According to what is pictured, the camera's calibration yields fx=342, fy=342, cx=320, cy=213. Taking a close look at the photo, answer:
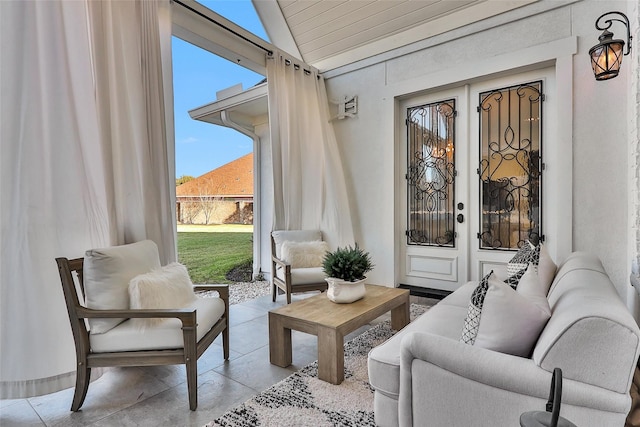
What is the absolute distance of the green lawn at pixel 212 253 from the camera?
6.00 m

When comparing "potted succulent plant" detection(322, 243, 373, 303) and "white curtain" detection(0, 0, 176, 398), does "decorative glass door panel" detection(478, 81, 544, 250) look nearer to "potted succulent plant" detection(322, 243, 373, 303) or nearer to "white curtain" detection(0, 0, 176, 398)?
"potted succulent plant" detection(322, 243, 373, 303)

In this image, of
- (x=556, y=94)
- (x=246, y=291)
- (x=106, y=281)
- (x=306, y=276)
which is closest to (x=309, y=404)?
(x=106, y=281)

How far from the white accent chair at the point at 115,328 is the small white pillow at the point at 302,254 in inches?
73.2

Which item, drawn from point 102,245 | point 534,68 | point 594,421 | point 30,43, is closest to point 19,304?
point 102,245

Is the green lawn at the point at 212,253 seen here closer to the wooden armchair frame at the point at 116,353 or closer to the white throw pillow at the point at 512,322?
the wooden armchair frame at the point at 116,353

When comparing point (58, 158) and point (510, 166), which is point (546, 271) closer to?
point (510, 166)

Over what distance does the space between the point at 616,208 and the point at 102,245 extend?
158 inches

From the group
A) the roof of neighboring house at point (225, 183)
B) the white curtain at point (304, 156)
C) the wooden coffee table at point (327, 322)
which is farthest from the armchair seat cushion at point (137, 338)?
the roof of neighboring house at point (225, 183)

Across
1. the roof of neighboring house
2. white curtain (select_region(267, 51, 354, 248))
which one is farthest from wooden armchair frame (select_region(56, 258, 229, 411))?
the roof of neighboring house

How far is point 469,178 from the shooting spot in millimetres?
3760

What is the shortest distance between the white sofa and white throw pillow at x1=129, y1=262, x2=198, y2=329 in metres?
1.29

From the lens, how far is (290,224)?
167 inches

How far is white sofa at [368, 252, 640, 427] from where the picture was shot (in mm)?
1099

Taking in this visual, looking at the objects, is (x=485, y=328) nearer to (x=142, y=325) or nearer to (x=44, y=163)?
(x=142, y=325)
